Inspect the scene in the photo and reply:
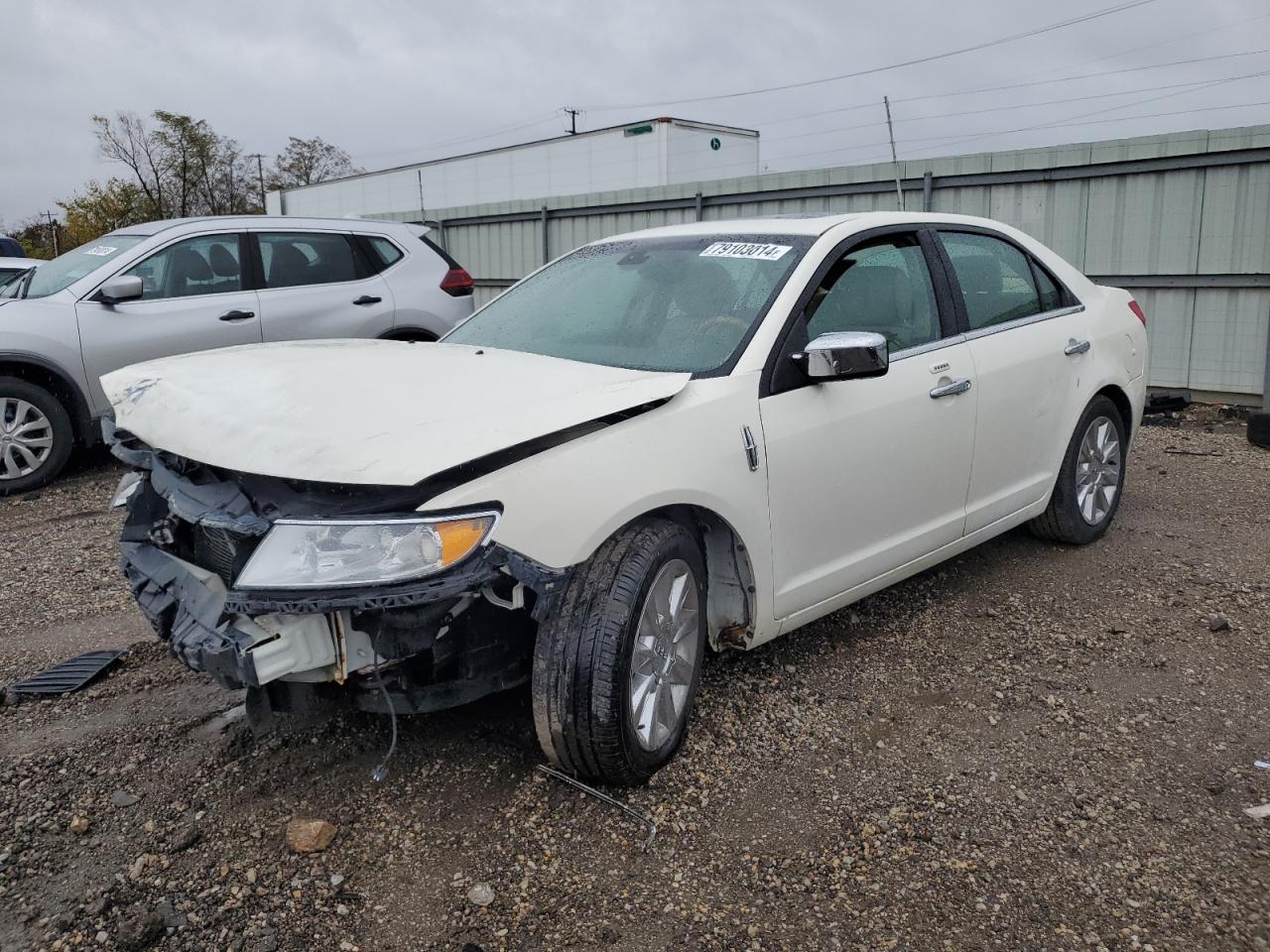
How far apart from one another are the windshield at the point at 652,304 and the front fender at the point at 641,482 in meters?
0.27

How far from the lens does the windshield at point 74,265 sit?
23.7 ft

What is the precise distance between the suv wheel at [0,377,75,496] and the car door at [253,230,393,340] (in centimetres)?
151

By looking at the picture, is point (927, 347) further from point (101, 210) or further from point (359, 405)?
point (101, 210)

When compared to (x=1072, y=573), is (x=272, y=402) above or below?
above

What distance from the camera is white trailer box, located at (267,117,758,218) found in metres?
25.8

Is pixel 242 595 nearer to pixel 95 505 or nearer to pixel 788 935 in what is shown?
pixel 788 935

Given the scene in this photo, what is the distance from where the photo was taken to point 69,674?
3809 mm

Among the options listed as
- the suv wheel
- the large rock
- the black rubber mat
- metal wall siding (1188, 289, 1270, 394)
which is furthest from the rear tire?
the suv wheel

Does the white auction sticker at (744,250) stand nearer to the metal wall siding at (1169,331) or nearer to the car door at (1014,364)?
the car door at (1014,364)

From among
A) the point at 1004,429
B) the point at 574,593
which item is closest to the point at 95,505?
the point at 574,593

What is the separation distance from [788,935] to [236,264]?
6.73 meters

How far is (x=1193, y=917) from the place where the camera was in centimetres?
241

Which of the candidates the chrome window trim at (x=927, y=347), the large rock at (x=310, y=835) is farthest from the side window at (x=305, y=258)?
the large rock at (x=310, y=835)

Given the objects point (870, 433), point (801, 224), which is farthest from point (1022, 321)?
point (870, 433)
